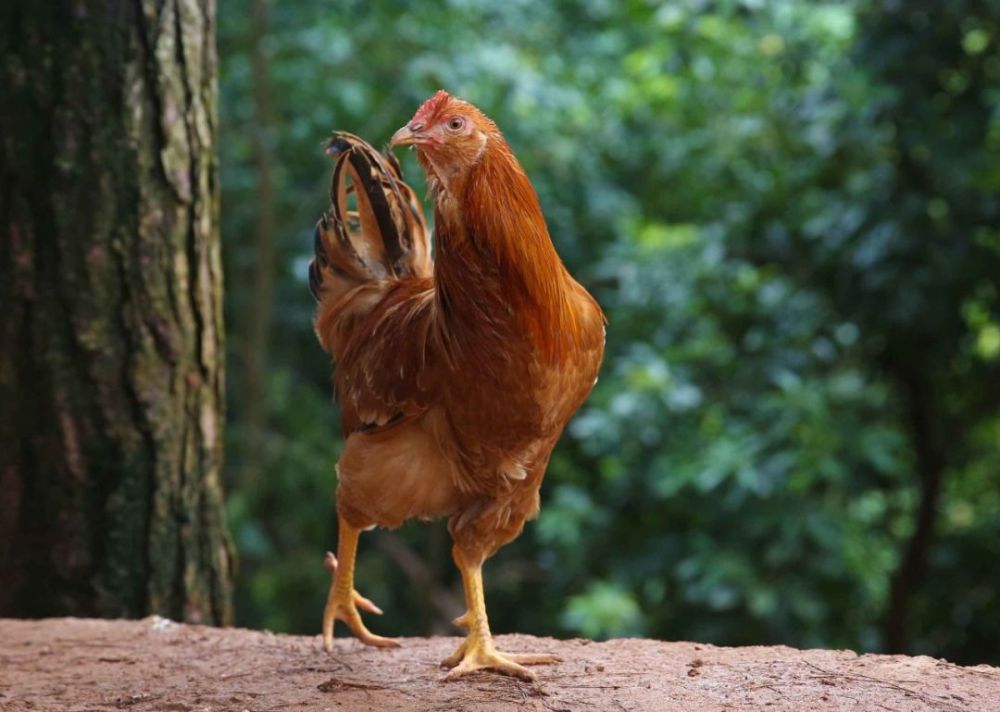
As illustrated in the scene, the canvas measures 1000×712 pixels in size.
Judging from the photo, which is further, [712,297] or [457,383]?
[712,297]

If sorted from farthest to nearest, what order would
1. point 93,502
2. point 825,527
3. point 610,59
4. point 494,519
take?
point 610,59
point 825,527
point 93,502
point 494,519

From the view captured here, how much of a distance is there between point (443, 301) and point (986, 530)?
621 centimetres

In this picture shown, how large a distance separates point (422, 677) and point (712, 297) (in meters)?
4.32

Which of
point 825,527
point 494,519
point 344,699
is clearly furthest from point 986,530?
point 344,699

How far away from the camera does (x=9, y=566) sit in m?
4.43

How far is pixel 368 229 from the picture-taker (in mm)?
4492

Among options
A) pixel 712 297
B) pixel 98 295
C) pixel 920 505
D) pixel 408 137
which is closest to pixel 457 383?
pixel 408 137

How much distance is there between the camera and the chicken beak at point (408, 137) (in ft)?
10.7

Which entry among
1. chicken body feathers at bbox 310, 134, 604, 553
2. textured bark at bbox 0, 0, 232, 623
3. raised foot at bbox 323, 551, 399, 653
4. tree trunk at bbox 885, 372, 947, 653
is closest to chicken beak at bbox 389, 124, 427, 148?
chicken body feathers at bbox 310, 134, 604, 553

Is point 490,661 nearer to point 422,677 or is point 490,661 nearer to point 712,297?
point 422,677

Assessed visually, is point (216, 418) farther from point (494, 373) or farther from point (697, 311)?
point (697, 311)

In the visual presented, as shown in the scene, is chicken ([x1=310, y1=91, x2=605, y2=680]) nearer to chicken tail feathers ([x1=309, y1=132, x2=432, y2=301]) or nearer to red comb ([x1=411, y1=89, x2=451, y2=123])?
red comb ([x1=411, y1=89, x2=451, y2=123])

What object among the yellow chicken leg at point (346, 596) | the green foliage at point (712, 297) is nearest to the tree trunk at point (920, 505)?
the green foliage at point (712, 297)

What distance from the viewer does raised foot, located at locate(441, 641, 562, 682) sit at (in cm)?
346
